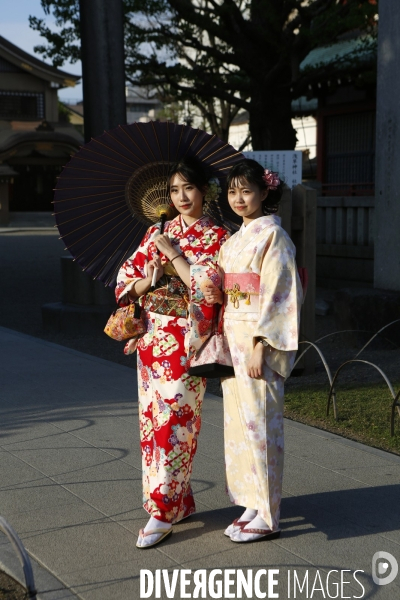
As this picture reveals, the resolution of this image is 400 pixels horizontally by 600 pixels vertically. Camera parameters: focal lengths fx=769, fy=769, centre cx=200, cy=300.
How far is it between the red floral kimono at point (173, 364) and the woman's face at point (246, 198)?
0.19 m

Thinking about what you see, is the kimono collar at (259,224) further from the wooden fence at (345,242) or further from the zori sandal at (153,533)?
the wooden fence at (345,242)

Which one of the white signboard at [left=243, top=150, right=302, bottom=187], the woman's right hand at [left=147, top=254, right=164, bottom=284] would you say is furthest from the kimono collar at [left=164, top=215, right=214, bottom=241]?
the white signboard at [left=243, top=150, right=302, bottom=187]

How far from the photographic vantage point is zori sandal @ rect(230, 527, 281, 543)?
10.8 feet

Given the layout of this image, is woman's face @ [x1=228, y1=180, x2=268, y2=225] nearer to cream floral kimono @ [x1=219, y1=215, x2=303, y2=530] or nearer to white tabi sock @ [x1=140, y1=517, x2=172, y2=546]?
cream floral kimono @ [x1=219, y1=215, x2=303, y2=530]

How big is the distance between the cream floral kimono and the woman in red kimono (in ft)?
0.41

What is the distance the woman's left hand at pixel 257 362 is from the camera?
3197 mm

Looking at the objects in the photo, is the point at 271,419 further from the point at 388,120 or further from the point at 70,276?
the point at 70,276

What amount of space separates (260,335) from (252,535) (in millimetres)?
873

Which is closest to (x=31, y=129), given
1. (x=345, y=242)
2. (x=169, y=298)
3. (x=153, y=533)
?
(x=345, y=242)

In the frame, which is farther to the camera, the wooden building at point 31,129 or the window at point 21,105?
the window at point 21,105

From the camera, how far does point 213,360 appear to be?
328 cm

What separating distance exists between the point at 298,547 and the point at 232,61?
37.4ft

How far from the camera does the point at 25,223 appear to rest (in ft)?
104

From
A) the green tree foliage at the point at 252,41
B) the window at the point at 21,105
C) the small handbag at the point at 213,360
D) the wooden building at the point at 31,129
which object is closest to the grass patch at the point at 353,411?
the small handbag at the point at 213,360
